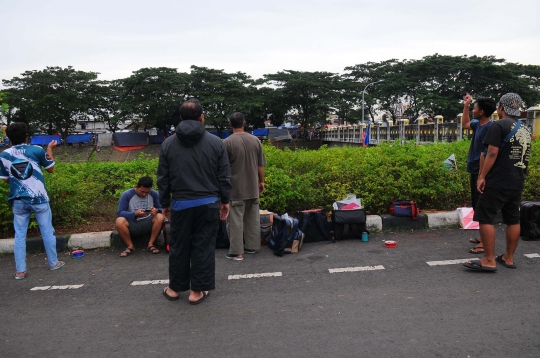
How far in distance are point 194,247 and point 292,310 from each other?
42.0 inches

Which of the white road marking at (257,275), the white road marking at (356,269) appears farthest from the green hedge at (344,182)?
the white road marking at (356,269)

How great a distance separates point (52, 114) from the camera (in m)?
47.0

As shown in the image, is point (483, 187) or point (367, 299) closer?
point (367, 299)

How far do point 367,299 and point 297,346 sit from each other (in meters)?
1.09

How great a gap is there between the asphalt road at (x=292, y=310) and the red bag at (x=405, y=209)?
3.83 feet

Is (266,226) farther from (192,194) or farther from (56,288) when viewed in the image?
(56,288)

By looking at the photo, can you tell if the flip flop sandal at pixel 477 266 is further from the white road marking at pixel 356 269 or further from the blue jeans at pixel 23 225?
the blue jeans at pixel 23 225

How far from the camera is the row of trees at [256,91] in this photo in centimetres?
4731

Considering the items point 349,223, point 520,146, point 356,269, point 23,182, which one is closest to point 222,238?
point 349,223

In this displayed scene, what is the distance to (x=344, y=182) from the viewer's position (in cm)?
711

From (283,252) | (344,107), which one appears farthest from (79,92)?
(283,252)

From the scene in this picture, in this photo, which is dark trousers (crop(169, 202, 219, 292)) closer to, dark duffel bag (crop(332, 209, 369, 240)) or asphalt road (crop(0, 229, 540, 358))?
asphalt road (crop(0, 229, 540, 358))

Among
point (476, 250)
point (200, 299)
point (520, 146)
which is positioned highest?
point (520, 146)

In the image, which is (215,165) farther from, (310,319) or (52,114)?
(52,114)
